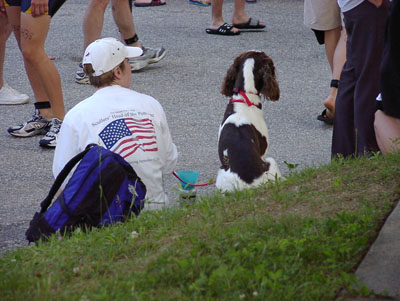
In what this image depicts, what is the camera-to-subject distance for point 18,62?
949 cm

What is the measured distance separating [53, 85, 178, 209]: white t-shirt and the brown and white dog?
556 millimetres

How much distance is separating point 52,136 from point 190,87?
236 cm

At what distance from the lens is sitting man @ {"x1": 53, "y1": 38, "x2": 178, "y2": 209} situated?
4.46 metres

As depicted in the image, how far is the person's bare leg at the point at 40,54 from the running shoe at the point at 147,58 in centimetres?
247

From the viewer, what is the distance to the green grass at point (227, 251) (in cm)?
309

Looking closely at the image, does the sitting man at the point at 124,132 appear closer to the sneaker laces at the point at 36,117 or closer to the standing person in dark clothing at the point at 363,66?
the standing person in dark clothing at the point at 363,66

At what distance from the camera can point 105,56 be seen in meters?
4.91

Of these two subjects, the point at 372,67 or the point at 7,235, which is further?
the point at 372,67

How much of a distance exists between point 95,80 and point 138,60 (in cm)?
432

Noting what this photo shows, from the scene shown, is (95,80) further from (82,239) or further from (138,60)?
(138,60)

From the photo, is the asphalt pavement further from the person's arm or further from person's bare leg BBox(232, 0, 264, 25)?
the person's arm

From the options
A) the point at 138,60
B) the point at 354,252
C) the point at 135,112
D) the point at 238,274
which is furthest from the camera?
the point at 138,60

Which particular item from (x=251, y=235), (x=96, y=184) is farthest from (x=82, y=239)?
Answer: (x=251, y=235)

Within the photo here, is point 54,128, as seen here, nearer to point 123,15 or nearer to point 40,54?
point 40,54
